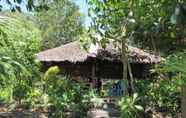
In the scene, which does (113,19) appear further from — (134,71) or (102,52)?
(134,71)

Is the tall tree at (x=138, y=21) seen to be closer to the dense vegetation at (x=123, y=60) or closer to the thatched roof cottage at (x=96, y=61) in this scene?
the dense vegetation at (x=123, y=60)

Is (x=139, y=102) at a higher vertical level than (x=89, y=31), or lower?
lower

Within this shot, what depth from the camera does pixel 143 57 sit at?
1642cm

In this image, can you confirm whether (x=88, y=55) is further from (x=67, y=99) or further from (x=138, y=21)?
(x=138, y=21)

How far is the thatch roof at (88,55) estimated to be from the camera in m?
15.6

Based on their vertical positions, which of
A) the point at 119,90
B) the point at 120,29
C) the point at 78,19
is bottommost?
the point at 119,90

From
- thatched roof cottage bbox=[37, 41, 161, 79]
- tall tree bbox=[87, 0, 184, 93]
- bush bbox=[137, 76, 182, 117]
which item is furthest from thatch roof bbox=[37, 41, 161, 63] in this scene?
tall tree bbox=[87, 0, 184, 93]

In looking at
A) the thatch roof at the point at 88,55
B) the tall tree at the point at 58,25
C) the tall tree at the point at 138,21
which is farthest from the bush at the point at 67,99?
the tall tree at the point at 58,25

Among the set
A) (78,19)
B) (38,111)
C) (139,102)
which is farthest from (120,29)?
(78,19)

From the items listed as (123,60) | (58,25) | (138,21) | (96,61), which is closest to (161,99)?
(123,60)

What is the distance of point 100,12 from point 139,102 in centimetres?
287

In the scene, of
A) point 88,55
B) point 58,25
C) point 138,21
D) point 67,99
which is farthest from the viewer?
point 58,25

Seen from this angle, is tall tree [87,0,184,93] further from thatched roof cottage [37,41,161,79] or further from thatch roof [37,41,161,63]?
thatched roof cottage [37,41,161,79]

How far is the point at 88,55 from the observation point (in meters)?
15.5
